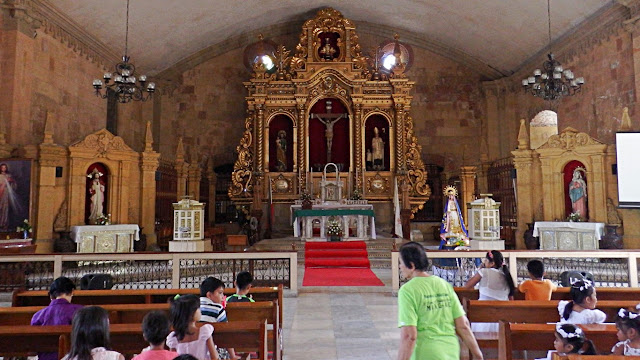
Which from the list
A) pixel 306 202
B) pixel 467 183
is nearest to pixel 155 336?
pixel 306 202

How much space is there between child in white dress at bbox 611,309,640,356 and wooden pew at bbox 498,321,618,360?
27 cm

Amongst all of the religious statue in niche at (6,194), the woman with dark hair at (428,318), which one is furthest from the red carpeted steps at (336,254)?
the woman with dark hair at (428,318)

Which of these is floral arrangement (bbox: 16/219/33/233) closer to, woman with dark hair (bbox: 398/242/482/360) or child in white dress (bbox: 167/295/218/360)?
child in white dress (bbox: 167/295/218/360)

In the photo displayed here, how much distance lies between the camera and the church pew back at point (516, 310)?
3814mm

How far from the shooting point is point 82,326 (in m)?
2.42

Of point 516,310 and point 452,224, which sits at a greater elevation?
point 452,224

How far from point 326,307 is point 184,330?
419 centimetres

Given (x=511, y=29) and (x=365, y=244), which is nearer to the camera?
(x=365, y=244)

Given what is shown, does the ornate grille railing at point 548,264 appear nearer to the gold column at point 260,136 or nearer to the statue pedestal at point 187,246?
the statue pedestal at point 187,246

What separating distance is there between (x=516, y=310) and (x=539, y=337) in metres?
0.76

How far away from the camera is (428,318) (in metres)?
2.48

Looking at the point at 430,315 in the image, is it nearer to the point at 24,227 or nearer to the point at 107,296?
the point at 107,296

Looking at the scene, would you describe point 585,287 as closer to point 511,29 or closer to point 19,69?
point 19,69

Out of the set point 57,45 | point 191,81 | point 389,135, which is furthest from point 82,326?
point 191,81
